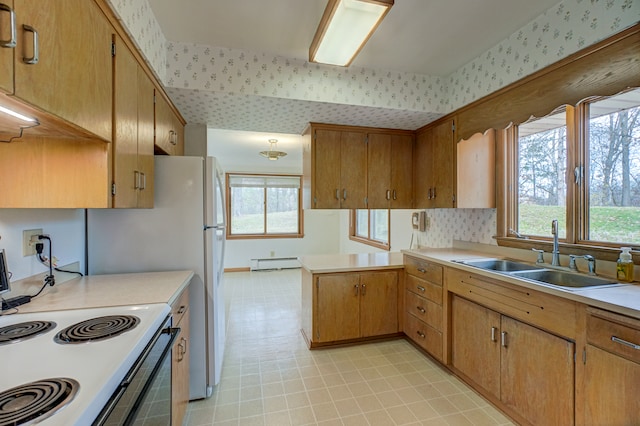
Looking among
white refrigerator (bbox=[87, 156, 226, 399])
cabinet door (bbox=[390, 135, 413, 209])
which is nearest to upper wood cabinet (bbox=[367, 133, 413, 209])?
cabinet door (bbox=[390, 135, 413, 209])

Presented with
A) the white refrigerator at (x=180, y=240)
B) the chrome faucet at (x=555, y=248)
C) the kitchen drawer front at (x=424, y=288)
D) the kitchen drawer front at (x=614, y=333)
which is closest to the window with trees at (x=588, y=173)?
the chrome faucet at (x=555, y=248)

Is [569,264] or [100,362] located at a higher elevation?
[569,264]

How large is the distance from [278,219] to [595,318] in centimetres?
581

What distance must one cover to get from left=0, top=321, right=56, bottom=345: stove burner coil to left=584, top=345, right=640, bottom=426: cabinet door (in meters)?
2.38

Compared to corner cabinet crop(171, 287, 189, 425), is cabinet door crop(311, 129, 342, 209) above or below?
above

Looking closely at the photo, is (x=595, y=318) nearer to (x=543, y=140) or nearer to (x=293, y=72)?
(x=543, y=140)

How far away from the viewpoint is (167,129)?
7.50 feet

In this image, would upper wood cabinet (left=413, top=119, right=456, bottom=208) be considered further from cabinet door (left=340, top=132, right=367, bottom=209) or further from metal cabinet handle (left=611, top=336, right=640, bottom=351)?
metal cabinet handle (left=611, top=336, right=640, bottom=351)

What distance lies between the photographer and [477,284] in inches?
80.4

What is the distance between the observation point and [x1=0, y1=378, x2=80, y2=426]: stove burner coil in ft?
2.12

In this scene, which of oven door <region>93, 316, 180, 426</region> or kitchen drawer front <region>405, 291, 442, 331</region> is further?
kitchen drawer front <region>405, 291, 442, 331</region>

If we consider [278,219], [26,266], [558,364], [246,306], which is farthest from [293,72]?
[278,219]

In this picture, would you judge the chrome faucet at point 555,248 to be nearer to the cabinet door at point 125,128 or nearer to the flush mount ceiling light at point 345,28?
the flush mount ceiling light at point 345,28

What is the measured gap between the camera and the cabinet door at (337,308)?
2.77 meters
